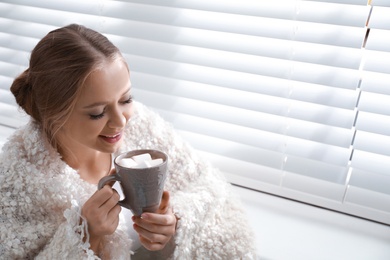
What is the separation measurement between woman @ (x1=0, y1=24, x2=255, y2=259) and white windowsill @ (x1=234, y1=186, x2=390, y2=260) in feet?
0.46

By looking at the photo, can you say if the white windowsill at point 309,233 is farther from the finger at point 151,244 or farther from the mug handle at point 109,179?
the mug handle at point 109,179

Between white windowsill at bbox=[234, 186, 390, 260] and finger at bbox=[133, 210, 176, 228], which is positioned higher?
finger at bbox=[133, 210, 176, 228]

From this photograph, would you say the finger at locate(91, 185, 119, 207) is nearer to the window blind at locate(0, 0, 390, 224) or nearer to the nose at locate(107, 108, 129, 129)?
the nose at locate(107, 108, 129, 129)

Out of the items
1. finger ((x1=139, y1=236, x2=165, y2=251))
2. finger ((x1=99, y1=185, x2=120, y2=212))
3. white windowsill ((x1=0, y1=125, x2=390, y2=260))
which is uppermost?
finger ((x1=99, y1=185, x2=120, y2=212))

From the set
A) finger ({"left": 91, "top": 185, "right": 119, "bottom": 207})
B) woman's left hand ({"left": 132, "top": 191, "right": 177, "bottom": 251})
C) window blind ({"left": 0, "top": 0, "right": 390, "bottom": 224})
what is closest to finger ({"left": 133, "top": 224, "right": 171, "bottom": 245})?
woman's left hand ({"left": 132, "top": 191, "right": 177, "bottom": 251})

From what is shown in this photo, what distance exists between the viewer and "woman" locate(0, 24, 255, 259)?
2.57 ft

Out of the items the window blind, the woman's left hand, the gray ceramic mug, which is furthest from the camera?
the window blind

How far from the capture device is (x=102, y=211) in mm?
777

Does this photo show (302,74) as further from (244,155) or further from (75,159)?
(75,159)

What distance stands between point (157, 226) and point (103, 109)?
246 mm

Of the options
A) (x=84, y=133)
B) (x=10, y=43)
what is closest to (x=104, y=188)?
(x=84, y=133)

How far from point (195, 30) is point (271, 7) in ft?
0.70

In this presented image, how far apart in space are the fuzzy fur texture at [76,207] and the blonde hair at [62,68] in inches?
3.0

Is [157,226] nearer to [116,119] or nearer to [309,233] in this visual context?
[116,119]
